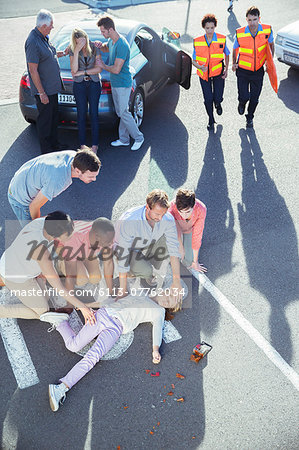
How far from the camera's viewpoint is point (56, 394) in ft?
13.0

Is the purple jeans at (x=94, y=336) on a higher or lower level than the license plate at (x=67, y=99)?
lower

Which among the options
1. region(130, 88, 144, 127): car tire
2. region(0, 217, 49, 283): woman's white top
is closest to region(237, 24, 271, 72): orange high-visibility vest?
region(130, 88, 144, 127): car tire

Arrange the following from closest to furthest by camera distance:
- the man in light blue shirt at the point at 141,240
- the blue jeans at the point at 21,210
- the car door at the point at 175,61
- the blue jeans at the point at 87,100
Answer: the man in light blue shirt at the point at 141,240, the blue jeans at the point at 21,210, the blue jeans at the point at 87,100, the car door at the point at 175,61

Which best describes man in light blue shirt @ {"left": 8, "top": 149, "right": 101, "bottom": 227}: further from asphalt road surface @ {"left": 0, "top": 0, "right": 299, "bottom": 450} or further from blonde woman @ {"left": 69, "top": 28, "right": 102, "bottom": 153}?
blonde woman @ {"left": 69, "top": 28, "right": 102, "bottom": 153}

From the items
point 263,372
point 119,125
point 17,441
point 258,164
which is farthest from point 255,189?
point 17,441

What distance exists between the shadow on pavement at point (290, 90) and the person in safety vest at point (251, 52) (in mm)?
1351

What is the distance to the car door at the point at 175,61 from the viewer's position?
7727mm

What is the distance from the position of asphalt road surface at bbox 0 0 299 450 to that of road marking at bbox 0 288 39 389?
2cm

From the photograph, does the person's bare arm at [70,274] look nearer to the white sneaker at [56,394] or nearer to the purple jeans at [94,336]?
the purple jeans at [94,336]

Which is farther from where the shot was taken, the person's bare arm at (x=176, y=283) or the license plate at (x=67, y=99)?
the license plate at (x=67, y=99)

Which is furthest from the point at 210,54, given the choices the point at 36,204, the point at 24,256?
the point at 24,256

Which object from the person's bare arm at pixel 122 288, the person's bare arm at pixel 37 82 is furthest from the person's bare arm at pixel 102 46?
the person's bare arm at pixel 122 288

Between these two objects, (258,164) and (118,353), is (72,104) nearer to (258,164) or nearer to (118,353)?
(258,164)

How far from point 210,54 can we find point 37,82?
2.78 metres
